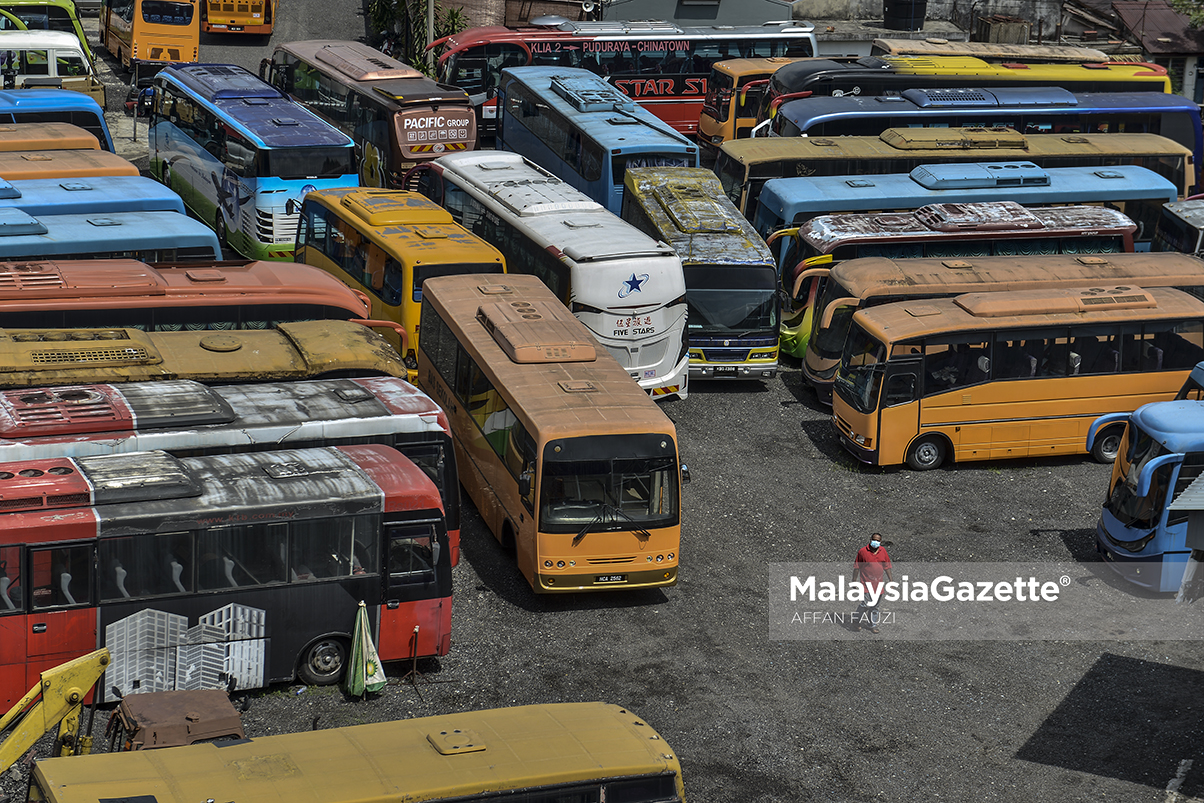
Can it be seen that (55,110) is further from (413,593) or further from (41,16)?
(413,593)

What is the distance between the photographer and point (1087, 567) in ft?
70.4

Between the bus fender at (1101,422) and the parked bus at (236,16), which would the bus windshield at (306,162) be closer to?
the bus fender at (1101,422)

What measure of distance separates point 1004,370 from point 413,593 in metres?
12.3

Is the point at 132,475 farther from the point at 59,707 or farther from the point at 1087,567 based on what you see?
the point at 1087,567

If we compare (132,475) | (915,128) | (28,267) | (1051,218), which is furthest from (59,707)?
(915,128)

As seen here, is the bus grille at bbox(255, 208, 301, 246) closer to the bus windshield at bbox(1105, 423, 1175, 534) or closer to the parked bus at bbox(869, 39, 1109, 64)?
the bus windshield at bbox(1105, 423, 1175, 534)

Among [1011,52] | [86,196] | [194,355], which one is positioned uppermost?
[1011,52]

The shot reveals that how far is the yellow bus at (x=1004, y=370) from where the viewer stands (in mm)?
24328

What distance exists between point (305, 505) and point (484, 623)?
12.2 feet

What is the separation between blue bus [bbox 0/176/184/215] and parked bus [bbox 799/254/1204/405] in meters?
12.6

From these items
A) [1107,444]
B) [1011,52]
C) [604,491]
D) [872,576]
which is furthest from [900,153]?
[604,491]

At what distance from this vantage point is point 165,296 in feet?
74.2

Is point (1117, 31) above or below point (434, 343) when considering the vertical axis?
above

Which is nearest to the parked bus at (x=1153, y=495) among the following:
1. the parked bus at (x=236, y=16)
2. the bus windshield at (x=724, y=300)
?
the bus windshield at (x=724, y=300)
